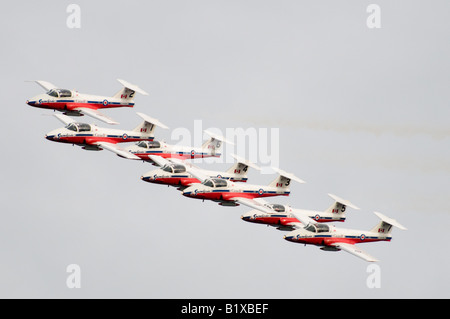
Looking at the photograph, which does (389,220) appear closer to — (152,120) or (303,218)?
(303,218)

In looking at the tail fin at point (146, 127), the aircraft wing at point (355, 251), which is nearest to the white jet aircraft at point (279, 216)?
A: the aircraft wing at point (355, 251)

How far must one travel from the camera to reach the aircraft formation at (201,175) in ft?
554

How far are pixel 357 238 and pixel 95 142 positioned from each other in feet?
125

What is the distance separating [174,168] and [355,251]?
2737 cm

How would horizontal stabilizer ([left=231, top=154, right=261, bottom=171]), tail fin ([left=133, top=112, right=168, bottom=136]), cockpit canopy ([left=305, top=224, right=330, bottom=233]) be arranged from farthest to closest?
1. tail fin ([left=133, top=112, right=168, bottom=136])
2. horizontal stabilizer ([left=231, top=154, right=261, bottom=171])
3. cockpit canopy ([left=305, top=224, right=330, bottom=233])

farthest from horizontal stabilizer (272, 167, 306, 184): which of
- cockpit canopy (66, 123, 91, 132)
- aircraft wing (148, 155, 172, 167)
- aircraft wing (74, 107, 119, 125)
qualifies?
cockpit canopy (66, 123, 91, 132)

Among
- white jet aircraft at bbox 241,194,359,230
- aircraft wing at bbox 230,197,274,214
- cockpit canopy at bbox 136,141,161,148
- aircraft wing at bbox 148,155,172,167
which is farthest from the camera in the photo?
cockpit canopy at bbox 136,141,161,148

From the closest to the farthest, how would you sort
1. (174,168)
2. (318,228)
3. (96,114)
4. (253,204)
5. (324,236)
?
1. (318,228)
2. (324,236)
3. (253,204)
4. (174,168)
5. (96,114)

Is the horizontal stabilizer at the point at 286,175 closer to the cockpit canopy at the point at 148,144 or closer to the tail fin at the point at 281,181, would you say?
the tail fin at the point at 281,181

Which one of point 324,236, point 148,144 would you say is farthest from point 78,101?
point 324,236

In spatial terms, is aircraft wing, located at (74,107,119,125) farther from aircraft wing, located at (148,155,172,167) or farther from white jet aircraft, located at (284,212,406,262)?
white jet aircraft, located at (284,212,406,262)

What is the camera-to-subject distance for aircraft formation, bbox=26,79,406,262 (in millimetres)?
168875

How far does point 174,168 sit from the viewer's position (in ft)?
577

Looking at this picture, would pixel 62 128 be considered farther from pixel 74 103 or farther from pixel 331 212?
pixel 331 212
